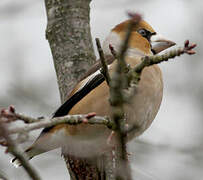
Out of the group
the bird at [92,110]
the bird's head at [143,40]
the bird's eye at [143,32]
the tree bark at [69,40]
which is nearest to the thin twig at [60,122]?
the bird at [92,110]

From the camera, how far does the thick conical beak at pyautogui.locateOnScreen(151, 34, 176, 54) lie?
154 inches

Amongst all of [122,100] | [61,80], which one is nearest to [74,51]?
[61,80]

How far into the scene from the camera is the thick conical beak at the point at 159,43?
12.9ft

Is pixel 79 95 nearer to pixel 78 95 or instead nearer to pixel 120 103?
pixel 78 95

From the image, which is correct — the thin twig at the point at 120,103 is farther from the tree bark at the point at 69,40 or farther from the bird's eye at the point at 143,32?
the bird's eye at the point at 143,32

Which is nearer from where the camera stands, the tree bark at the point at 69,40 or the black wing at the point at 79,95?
the black wing at the point at 79,95

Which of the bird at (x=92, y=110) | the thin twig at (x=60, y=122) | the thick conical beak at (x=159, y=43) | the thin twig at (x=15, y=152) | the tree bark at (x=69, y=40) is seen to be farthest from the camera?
the thick conical beak at (x=159, y=43)

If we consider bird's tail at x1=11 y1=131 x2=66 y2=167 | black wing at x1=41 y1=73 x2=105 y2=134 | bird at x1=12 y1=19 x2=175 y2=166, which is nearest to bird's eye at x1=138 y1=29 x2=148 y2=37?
bird at x1=12 y1=19 x2=175 y2=166

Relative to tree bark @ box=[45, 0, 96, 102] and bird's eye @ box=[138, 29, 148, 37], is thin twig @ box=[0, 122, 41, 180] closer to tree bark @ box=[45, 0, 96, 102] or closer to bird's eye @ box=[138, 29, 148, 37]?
tree bark @ box=[45, 0, 96, 102]

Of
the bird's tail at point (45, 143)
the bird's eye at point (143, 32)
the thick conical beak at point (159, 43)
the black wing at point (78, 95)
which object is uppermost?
the bird's eye at point (143, 32)

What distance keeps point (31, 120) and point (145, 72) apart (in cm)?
161

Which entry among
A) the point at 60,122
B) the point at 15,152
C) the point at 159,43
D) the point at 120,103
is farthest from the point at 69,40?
the point at 15,152

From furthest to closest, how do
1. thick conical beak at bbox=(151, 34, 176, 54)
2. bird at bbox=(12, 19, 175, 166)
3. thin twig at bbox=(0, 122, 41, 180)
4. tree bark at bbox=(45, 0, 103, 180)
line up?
thick conical beak at bbox=(151, 34, 176, 54) → tree bark at bbox=(45, 0, 103, 180) → bird at bbox=(12, 19, 175, 166) → thin twig at bbox=(0, 122, 41, 180)

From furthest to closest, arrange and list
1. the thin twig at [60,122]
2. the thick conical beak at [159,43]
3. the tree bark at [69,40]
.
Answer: the thick conical beak at [159,43] → the tree bark at [69,40] → the thin twig at [60,122]
